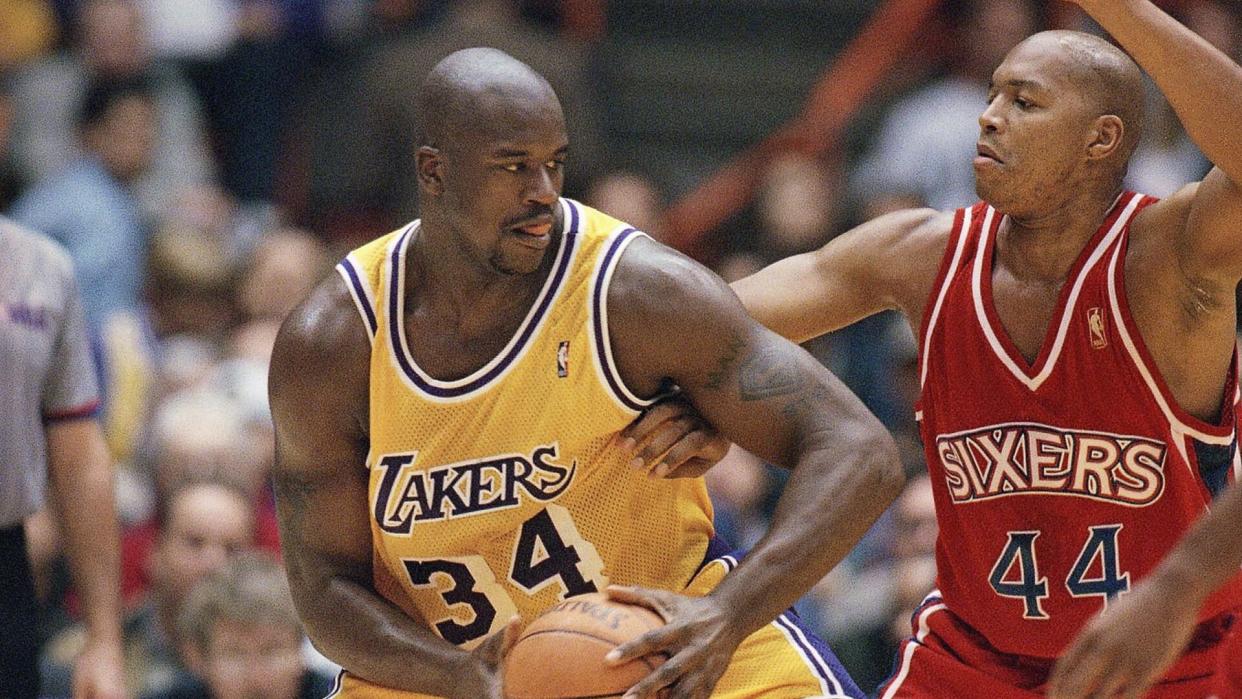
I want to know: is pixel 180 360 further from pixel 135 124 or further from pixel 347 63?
pixel 347 63

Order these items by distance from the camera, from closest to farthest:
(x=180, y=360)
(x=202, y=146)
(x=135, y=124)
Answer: (x=180, y=360)
(x=135, y=124)
(x=202, y=146)

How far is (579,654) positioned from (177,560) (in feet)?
11.7

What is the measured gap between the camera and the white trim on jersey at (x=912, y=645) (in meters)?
5.07

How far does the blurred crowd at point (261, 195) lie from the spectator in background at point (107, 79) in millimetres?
13

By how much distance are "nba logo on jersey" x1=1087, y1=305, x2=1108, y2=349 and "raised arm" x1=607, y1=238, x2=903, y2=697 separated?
59 centimetres

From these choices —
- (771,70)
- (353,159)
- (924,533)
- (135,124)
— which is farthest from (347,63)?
(924,533)

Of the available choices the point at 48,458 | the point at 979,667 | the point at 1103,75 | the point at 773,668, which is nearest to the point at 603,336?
the point at 773,668

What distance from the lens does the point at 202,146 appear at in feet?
36.7

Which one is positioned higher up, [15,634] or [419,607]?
[419,607]

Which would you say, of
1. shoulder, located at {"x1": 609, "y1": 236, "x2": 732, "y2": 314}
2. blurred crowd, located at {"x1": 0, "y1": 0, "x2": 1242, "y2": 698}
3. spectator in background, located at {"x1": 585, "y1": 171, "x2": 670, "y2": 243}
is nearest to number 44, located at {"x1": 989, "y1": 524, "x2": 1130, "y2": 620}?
shoulder, located at {"x1": 609, "y1": 236, "x2": 732, "y2": 314}

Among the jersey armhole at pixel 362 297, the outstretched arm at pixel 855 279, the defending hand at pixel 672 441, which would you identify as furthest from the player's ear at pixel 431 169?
the outstretched arm at pixel 855 279

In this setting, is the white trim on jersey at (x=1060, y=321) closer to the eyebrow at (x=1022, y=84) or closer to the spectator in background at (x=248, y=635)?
the eyebrow at (x=1022, y=84)

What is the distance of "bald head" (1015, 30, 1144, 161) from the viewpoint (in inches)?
190

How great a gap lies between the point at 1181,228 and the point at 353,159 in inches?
294
